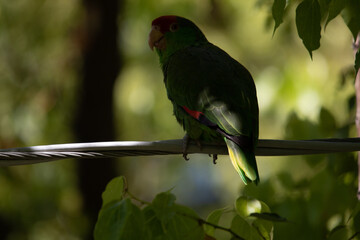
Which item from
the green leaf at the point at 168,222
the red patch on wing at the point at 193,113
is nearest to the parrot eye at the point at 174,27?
the red patch on wing at the point at 193,113

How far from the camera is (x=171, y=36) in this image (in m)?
3.06

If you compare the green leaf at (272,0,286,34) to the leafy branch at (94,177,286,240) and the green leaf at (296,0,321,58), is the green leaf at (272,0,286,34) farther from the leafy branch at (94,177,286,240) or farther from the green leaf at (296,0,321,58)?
the leafy branch at (94,177,286,240)

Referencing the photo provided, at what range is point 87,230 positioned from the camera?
4.65 m

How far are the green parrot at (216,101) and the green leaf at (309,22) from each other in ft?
1.80

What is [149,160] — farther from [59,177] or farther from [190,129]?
[190,129]

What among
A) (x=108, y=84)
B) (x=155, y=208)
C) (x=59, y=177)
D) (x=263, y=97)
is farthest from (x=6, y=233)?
(x=155, y=208)

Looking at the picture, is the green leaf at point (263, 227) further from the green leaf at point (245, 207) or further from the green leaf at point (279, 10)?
the green leaf at point (279, 10)

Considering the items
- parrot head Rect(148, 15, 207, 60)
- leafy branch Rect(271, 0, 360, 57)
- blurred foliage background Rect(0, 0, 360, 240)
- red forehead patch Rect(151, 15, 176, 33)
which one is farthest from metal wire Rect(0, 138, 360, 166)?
blurred foliage background Rect(0, 0, 360, 240)

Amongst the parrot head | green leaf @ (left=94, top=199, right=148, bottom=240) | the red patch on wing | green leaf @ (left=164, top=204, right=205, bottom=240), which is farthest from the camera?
the parrot head

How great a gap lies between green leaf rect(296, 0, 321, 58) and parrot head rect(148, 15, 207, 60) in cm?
144

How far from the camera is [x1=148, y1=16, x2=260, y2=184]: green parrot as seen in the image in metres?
2.07

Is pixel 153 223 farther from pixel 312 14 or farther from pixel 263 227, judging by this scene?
pixel 312 14

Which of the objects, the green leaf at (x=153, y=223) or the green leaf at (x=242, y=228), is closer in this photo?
the green leaf at (x=153, y=223)

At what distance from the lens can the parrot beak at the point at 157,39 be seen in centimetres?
307
